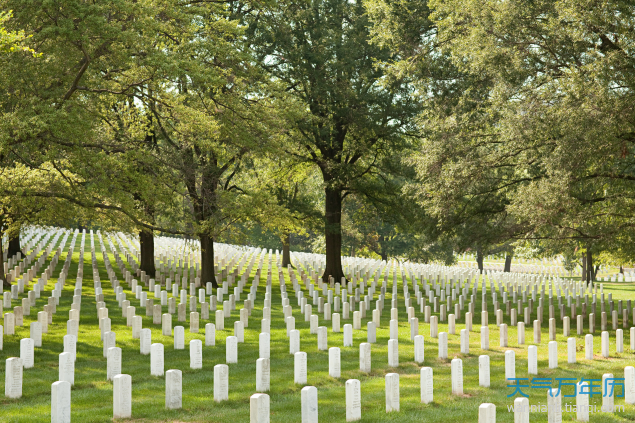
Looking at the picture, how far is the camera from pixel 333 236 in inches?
891

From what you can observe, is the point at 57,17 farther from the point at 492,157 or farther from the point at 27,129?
the point at 492,157

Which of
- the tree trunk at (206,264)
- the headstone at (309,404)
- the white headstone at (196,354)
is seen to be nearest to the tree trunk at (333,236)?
the tree trunk at (206,264)

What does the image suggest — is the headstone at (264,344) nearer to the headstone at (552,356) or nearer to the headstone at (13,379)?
the headstone at (13,379)

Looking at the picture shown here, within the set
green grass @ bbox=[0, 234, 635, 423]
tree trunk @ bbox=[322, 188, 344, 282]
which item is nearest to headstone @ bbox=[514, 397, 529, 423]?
green grass @ bbox=[0, 234, 635, 423]

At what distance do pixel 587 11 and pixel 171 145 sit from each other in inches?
409

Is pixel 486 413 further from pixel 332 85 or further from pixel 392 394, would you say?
pixel 332 85

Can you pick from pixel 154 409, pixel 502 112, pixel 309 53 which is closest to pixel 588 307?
pixel 502 112

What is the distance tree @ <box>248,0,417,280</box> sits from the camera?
65.6 ft

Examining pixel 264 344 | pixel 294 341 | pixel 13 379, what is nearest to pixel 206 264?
pixel 294 341

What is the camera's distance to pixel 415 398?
716 centimetres

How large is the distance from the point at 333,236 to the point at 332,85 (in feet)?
18.8

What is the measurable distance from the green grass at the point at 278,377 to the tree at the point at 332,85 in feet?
29.3

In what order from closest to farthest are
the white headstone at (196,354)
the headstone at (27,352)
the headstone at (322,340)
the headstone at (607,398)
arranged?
the headstone at (607,398) → the headstone at (27,352) → the white headstone at (196,354) → the headstone at (322,340)

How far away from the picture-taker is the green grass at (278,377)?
640 centimetres
